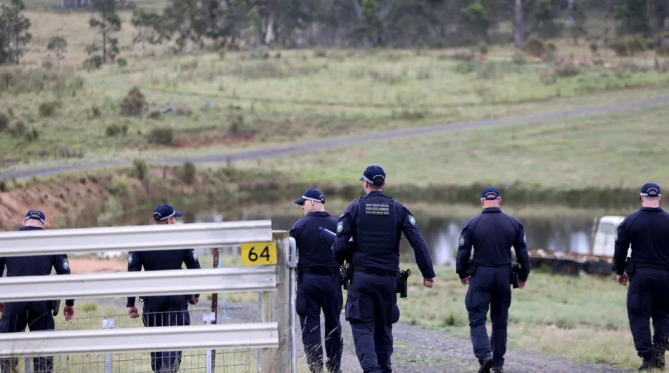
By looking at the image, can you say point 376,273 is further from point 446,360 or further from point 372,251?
point 446,360

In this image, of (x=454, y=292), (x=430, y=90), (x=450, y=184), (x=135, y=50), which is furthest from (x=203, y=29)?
(x=454, y=292)

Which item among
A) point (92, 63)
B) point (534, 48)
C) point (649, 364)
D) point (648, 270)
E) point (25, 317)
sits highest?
point (534, 48)

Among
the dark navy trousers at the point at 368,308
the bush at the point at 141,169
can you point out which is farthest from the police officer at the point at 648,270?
the bush at the point at 141,169

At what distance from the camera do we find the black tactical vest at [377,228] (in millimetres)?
A: 8172

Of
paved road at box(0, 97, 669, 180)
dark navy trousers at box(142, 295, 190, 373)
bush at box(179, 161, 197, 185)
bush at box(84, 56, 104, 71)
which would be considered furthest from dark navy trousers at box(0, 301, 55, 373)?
bush at box(84, 56, 104, 71)

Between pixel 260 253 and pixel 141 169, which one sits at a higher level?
pixel 260 253

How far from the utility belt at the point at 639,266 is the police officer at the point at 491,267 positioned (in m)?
1.19

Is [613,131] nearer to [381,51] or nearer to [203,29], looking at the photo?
[381,51]

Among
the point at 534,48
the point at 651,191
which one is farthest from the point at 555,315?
the point at 534,48

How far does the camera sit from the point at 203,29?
84.1m

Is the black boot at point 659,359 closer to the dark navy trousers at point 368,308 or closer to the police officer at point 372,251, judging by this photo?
the police officer at point 372,251

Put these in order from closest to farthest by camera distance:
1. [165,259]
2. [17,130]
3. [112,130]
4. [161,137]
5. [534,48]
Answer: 1. [165,259]
2. [17,130]
3. [161,137]
4. [112,130]
5. [534,48]

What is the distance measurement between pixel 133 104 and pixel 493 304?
152 feet

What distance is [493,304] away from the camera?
9656mm
